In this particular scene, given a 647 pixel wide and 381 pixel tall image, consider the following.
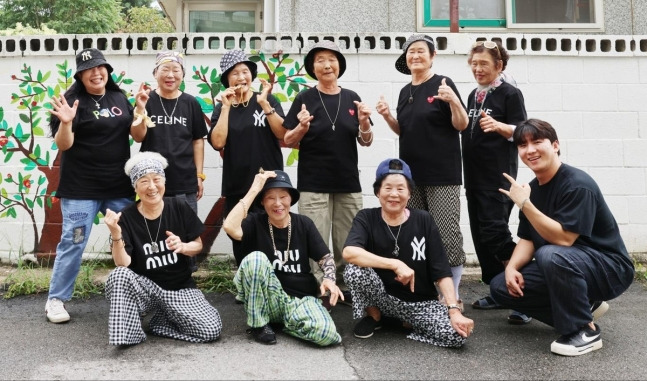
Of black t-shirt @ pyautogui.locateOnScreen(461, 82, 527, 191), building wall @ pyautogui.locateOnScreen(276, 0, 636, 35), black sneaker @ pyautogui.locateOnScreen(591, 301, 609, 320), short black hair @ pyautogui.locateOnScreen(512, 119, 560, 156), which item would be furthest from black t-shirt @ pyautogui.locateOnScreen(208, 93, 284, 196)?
building wall @ pyautogui.locateOnScreen(276, 0, 636, 35)

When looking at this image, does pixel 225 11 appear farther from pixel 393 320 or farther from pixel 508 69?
pixel 393 320

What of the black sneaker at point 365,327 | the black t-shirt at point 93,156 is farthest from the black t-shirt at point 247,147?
the black sneaker at point 365,327

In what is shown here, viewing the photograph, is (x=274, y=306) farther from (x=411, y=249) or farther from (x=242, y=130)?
(x=242, y=130)

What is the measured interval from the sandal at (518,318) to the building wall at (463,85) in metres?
1.38

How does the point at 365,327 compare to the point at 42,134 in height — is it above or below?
below

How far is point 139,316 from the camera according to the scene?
336 centimetres

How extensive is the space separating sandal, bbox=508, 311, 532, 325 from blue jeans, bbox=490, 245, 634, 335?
0.35 meters

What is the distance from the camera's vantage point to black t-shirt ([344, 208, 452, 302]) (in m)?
3.44

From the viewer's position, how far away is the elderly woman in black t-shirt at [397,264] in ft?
11.0

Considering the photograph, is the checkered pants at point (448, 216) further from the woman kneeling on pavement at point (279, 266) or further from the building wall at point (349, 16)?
the building wall at point (349, 16)

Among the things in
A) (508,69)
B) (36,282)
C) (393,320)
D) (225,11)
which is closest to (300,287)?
(393,320)

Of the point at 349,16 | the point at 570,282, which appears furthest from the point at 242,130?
the point at 349,16

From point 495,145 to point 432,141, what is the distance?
43 cm

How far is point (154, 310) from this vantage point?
3.60 meters
